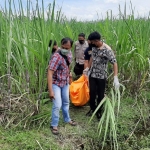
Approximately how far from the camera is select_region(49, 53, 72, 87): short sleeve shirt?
2.94m

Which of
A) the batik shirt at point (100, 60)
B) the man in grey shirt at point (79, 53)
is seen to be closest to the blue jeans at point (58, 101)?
the batik shirt at point (100, 60)

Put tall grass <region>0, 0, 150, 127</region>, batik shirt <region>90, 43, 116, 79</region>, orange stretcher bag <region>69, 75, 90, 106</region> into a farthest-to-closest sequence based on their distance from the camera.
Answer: orange stretcher bag <region>69, 75, 90, 106</region> → batik shirt <region>90, 43, 116, 79</region> → tall grass <region>0, 0, 150, 127</region>

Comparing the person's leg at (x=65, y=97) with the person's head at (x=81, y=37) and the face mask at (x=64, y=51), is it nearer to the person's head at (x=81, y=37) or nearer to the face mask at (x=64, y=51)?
the face mask at (x=64, y=51)

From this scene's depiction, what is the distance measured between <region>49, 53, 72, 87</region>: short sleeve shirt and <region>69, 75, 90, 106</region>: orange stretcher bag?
566mm

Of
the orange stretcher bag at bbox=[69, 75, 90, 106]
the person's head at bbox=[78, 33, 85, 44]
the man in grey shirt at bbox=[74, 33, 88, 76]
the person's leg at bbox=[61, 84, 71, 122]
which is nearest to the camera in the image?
the person's leg at bbox=[61, 84, 71, 122]

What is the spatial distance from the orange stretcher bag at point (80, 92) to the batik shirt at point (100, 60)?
0.23 m

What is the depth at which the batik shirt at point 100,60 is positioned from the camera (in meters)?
3.33

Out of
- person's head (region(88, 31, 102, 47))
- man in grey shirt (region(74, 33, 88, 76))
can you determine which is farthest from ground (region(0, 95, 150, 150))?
man in grey shirt (region(74, 33, 88, 76))

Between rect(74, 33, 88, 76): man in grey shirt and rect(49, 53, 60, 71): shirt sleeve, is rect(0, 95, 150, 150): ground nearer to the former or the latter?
rect(49, 53, 60, 71): shirt sleeve

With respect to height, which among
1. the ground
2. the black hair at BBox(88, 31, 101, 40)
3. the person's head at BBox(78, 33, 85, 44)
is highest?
the person's head at BBox(78, 33, 85, 44)

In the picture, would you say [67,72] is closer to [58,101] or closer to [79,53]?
[58,101]

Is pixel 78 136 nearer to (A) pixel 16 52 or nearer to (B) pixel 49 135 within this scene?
(B) pixel 49 135

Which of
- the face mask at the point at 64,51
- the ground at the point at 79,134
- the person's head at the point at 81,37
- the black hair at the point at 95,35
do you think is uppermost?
the person's head at the point at 81,37

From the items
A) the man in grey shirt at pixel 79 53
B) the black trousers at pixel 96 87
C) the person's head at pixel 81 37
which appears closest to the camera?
the black trousers at pixel 96 87
